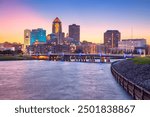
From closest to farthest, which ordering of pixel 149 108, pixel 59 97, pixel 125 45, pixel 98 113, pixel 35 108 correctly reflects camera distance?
pixel 98 113
pixel 35 108
pixel 149 108
pixel 59 97
pixel 125 45

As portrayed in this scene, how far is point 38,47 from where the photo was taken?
184 m

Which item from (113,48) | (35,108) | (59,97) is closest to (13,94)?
(59,97)

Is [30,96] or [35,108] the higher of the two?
[35,108]

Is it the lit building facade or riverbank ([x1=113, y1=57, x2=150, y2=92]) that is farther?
the lit building facade

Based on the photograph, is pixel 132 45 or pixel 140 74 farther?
pixel 132 45

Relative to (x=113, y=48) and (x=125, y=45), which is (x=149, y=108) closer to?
(x=125, y=45)

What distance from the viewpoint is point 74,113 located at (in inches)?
316

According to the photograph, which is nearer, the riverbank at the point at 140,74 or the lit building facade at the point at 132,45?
the riverbank at the point at 140,74

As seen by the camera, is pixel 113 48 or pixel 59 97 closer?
pixel 59 97

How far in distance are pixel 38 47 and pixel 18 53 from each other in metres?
43.6

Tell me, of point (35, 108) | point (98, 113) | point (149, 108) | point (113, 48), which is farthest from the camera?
point (113, 48)

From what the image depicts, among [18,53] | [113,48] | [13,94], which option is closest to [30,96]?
[13,94]

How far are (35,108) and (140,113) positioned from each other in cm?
326

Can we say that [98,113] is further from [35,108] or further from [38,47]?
[38,47]
